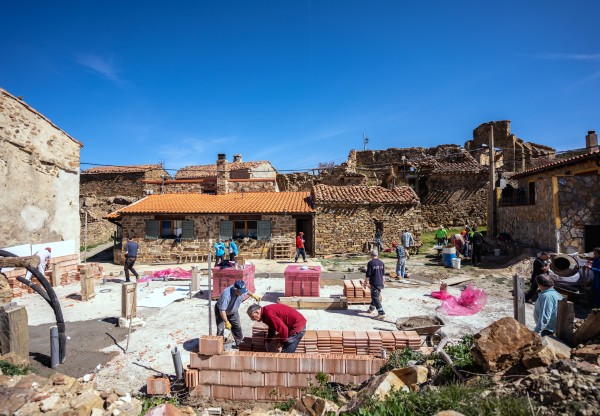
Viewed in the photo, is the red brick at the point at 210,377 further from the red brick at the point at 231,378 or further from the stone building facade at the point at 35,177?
the stone building facade at the point at 35,177

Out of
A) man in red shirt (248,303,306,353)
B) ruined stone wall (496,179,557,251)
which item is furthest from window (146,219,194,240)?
ruined stone wall (496,179,557,251)

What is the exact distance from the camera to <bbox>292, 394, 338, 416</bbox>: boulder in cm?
391

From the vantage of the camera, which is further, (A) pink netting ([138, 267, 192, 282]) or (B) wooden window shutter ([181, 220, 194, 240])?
(B) wooden window shutter ([181, 220, 194, 240])

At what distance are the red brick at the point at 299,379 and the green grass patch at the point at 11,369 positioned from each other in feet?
14.0

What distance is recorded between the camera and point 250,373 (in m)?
4.81

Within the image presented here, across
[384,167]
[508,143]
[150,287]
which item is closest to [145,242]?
[150,287]

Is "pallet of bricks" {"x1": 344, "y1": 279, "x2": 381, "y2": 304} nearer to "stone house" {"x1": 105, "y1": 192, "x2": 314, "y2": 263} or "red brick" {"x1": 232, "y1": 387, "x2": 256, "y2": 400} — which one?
"red brick" {"x1": 232, "y1": 387, "x2": 256, "y2": 400}

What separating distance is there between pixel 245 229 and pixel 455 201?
55.5 feet

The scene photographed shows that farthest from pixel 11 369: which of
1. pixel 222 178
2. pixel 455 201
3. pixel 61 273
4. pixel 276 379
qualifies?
pixel 455 201

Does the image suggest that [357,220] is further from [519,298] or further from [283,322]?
[283,322]

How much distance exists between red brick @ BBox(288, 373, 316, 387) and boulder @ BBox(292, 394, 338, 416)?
2.07 ft

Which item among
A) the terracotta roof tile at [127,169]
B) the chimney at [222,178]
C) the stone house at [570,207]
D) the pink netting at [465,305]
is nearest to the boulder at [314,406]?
the pink netting at [465,305]

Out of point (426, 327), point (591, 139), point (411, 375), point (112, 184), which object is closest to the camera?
point (411, 375)

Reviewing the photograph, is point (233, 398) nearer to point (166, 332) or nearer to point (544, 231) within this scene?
point (166, 332)
